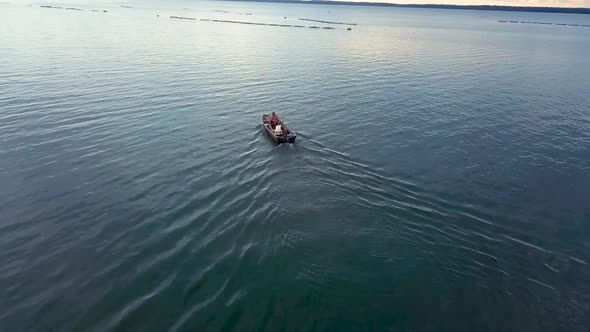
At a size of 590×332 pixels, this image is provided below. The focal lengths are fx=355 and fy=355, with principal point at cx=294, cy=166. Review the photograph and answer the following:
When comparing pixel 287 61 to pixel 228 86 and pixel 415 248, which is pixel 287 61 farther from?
pixel 415 248

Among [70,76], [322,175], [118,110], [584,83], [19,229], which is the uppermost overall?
[70,76]

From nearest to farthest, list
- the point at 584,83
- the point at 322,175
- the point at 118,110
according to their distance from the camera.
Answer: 1. the point at 322,175
2. the point at 118,110
3. the point at 584,83

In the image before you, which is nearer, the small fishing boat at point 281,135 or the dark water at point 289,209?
the dark water at point 289,209

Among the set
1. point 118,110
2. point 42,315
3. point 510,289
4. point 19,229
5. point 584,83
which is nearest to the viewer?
point 42,315

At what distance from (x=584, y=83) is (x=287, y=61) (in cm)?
6171

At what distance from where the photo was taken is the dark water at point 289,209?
19.0 metres

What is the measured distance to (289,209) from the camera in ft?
88.3

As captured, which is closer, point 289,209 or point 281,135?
point 289,209

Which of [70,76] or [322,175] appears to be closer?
[322,175]

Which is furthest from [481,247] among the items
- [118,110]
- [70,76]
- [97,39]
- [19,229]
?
[97,39]

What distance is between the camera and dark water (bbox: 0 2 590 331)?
19047 mm

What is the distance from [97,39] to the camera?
10269 centimetres

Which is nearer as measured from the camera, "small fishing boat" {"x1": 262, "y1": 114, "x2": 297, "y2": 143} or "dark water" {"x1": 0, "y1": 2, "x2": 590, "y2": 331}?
"dark water" {"x1": 0, "y1": 2, "x2": 590, "y2": 331}

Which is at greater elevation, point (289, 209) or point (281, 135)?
point (281, 135)
